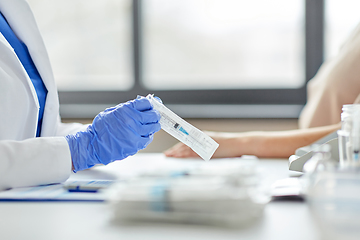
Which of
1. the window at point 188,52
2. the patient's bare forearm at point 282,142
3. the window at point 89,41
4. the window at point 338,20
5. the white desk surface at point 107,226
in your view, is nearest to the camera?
the white desk surface at point 107,226

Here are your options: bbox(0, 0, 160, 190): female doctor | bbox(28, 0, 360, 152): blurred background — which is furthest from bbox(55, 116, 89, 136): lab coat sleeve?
bbox(28, 0, 360, 152): blurred background

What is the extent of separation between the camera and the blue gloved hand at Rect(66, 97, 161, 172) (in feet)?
2.69

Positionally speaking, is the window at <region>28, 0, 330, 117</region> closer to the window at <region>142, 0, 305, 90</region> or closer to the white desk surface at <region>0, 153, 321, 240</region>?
the window at <region>142, 0, 305, 90</region>

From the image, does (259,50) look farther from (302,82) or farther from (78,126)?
(78,126)

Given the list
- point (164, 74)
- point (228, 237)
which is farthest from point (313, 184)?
point (164, 74)

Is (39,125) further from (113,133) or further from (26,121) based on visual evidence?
(113,133)

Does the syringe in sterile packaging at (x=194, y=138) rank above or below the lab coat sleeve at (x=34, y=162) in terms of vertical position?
above

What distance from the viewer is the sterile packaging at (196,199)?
41 centimetres

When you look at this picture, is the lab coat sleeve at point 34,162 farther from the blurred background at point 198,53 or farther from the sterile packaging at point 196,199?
the blurred background at point 198,53

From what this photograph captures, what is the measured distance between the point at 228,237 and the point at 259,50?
190cm

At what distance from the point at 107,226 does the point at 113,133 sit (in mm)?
413

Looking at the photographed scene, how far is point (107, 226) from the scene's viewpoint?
0.44 m

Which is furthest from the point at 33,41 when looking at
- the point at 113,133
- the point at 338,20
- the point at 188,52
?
the point at 338,20

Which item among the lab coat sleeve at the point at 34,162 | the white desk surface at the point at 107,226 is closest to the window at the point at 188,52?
the lab coat sleeve at the point at 34,162
